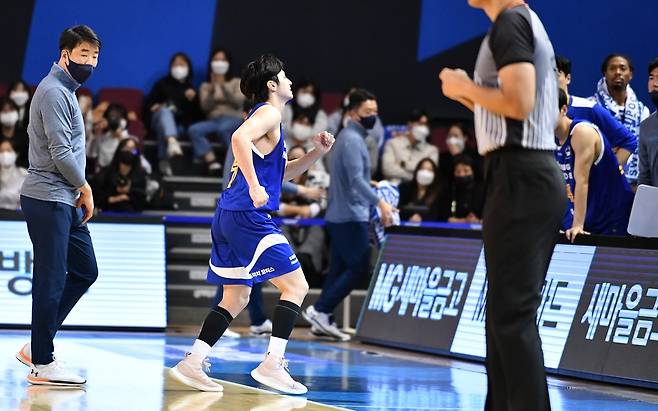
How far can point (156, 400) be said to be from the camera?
640 centimetres

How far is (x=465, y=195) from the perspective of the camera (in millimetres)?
14023

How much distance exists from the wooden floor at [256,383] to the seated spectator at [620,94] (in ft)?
9.09

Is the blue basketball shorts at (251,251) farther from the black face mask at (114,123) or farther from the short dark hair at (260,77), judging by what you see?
the black face mask at (114,123)

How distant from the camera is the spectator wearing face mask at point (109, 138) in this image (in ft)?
47.3

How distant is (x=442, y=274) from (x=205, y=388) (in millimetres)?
3583

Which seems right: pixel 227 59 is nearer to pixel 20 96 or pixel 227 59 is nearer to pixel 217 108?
pixel 217 108

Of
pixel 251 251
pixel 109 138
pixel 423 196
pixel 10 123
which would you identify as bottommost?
pixel 251 251

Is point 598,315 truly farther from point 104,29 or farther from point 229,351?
point 104,29

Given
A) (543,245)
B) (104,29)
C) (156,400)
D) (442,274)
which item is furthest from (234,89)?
(543,245)

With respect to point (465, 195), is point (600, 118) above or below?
above

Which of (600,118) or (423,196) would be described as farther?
(423,196)

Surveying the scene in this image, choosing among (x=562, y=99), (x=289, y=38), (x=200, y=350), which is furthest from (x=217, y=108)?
(x=200, y=350)

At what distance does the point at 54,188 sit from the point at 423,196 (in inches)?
308

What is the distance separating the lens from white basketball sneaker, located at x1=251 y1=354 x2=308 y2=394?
704 centimetres
